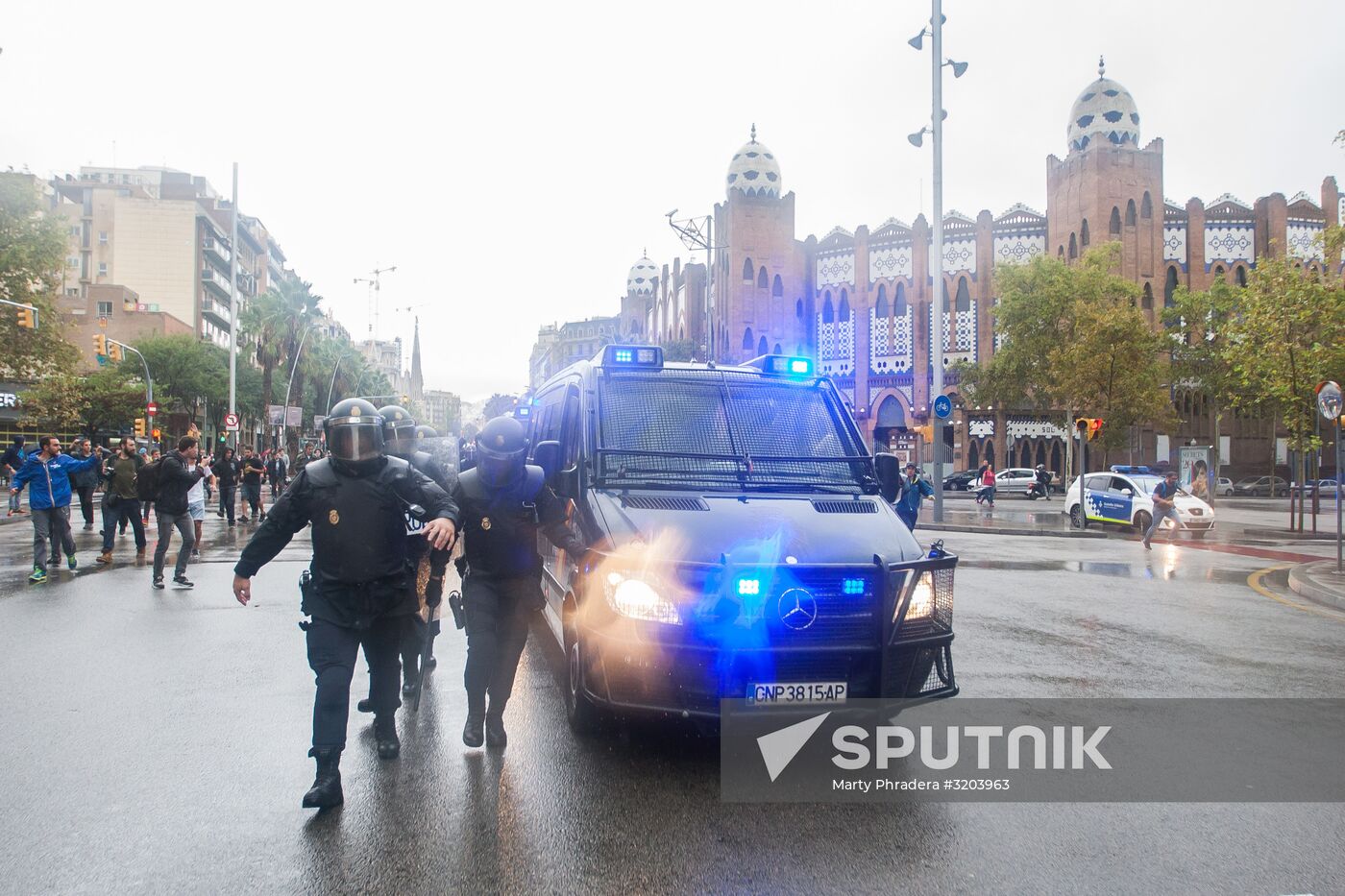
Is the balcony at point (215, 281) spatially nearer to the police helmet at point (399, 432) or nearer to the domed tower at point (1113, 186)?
the domed tower at point (1113, 186)

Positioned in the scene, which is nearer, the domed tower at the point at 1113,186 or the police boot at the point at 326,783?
the police boot at the point at 326,783

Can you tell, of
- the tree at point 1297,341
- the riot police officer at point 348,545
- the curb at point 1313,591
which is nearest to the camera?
the riot police officer at point 348,545

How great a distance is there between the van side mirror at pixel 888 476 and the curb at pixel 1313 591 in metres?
8.07

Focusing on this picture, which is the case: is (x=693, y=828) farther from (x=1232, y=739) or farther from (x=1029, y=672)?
(x=1029, y=672)

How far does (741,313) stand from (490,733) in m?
56.3

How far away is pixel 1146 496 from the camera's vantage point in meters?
23.0

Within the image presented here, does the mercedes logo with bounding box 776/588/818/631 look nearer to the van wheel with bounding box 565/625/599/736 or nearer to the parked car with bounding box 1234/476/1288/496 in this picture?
the van wheel with bounding box 565/625/599/736

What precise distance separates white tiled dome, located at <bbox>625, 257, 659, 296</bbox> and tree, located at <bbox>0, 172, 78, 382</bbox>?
219 feet

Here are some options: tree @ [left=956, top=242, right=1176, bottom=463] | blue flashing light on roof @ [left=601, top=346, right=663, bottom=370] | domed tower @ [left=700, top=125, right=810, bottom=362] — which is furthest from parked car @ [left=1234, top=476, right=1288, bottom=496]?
Answer: blue flashing light on roof @ [left=601, top=346, right=663, bottom=370]

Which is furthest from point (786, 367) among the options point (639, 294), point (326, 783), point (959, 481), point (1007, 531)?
point (639, 294)

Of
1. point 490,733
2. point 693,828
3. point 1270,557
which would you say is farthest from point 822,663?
point 1270,557

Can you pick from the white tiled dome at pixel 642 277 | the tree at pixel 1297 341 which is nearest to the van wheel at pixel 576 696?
the tree at pixel 1297 341

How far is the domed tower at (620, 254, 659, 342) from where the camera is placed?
99625 mm

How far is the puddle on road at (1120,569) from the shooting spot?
1371cm
